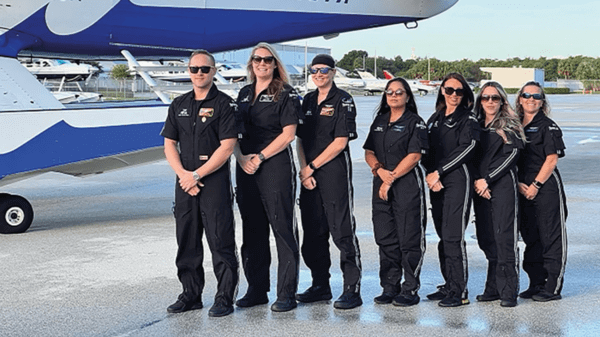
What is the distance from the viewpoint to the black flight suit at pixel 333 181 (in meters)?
5.12

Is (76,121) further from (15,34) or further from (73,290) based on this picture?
(73,290)

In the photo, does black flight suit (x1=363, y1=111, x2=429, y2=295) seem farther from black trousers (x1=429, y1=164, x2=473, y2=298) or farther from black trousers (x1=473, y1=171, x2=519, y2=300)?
black trousers (x1=473, y1=171, x2=519, y2=300)

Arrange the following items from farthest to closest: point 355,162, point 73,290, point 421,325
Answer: point 355,162 < point 73,290 < point 421,325

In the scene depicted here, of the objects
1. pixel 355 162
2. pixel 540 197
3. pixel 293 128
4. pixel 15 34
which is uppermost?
pixel 15 34

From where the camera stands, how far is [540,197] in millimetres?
5293

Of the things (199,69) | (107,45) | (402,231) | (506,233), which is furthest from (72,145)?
(506,233)

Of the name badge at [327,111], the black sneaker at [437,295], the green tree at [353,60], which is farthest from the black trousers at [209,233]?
the green tree at [353,60]

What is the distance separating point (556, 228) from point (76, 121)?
15.1 feet

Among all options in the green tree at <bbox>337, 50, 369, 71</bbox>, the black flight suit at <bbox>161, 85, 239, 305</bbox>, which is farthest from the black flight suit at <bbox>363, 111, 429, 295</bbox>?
the green tree at <bbox>337, 50, 369, 71</bbox>

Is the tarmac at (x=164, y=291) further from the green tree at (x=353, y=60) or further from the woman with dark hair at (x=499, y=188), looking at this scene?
the green tree at (x=353, y=60)

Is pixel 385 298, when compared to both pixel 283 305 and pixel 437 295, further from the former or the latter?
pixel 283 305

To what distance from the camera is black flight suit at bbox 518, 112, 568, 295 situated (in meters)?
5.28

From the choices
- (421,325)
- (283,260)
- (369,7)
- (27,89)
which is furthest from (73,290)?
(369,7)

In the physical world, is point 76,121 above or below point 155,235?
above
